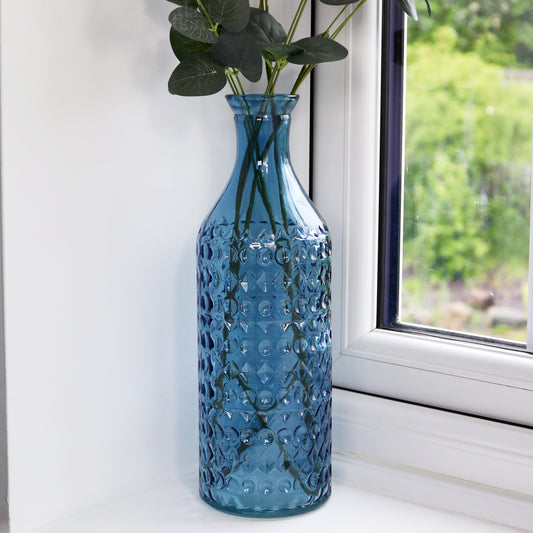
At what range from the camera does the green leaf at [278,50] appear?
2.40 feet

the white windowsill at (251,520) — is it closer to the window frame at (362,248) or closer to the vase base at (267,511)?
the vase base at (267,511)

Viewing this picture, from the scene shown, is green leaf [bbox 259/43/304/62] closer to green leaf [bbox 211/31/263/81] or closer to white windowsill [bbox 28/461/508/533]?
green leaf [bbox 211/31/263/81]

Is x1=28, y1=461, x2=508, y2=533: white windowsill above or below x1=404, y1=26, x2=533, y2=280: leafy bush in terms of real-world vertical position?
below

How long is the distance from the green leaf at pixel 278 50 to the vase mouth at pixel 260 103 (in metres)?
0.05

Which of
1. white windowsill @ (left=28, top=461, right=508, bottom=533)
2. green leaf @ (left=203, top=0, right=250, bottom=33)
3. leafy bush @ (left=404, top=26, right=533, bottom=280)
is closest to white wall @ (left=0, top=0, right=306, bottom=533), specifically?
white windowsill @ (left=28, top=461, right=508, bottom=533)

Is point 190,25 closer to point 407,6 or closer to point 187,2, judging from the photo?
point 187,2

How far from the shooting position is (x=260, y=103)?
2.60 ft

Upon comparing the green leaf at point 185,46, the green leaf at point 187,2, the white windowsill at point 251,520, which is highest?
the green leaf at point 187,2

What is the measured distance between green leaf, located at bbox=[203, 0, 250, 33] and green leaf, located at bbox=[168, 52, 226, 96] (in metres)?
0.04

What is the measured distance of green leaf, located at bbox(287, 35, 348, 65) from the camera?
0.76 m

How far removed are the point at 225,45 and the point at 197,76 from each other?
0.13ft

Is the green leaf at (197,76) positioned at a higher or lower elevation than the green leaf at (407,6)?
lower

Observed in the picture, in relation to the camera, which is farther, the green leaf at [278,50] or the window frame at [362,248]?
the window frame at [362,248]

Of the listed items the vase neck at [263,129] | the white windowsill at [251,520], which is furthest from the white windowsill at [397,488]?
the vase neck at [263,129]
